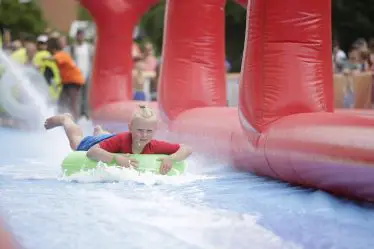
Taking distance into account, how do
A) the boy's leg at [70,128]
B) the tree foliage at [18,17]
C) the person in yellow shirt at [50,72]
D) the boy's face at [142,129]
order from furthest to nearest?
the tree foliage at [18,17] → the person in yellow shirt at [50,72] → the boy's leg at [70,128] → the boy's face at [142,129]

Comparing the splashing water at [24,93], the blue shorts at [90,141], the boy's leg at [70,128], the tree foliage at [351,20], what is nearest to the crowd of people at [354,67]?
the boy's leg at [70,128]

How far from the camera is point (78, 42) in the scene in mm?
12969

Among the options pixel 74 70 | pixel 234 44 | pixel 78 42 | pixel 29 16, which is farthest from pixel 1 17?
pixel 74 70

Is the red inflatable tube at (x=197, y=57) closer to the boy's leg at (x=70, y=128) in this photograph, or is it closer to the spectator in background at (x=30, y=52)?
the boy's leg at (x=70, y=128)

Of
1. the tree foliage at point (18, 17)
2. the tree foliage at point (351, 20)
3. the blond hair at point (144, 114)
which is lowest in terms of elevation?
the blond hair at point (144, 114)

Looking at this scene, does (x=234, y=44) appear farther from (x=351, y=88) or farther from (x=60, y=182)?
(x=60, y=182)

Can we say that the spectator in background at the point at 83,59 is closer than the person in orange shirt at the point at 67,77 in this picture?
No

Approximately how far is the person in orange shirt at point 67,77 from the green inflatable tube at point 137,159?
5.54 metres

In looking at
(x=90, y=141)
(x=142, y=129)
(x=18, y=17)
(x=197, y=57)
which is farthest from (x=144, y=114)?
(x=18, y=17)

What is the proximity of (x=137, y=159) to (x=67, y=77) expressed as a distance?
5875mm

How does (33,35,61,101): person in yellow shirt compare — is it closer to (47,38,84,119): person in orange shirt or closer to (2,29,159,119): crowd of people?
(2,29,159,119): crowd of people

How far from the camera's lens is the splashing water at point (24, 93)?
10094 mm

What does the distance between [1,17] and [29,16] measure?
1.55 metres

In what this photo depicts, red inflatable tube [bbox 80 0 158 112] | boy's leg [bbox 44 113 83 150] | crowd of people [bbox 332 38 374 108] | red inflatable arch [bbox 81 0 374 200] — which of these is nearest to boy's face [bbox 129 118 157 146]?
red inflatable arch [bbox 81 0 374 200]
